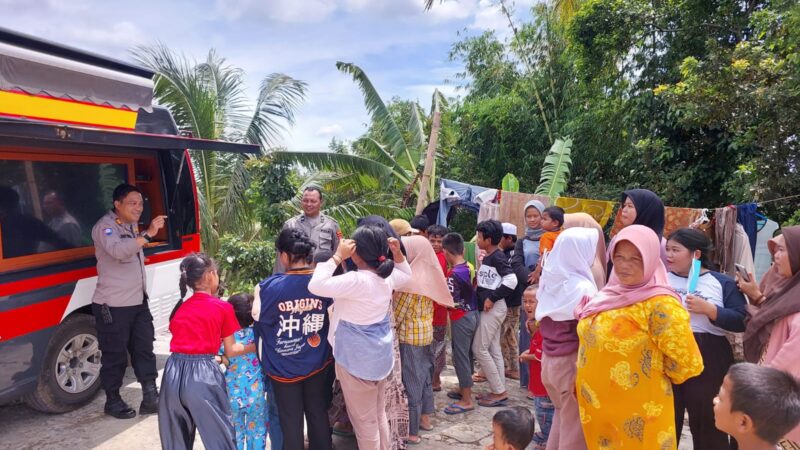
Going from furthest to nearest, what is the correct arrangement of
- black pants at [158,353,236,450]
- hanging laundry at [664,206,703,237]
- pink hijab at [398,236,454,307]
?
hanging laundry at [664,206,703,237] < pink hijab at [398,236,454,307] < black pants at [158,353,236,450]

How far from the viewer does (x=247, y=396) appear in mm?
3137

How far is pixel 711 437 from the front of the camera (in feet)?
9.52

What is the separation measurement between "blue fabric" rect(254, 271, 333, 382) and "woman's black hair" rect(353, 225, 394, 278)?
36 centimetres

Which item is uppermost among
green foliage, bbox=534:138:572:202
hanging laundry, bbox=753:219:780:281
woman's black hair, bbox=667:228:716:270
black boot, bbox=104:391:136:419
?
green foliage, bbox=534:138:572:202

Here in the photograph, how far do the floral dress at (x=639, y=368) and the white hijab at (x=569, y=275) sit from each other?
245 mm

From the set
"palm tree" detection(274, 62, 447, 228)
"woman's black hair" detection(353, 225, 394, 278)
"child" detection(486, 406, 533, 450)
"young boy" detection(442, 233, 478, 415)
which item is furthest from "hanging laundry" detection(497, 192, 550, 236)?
"child" detection(486, 406, 533, 450)

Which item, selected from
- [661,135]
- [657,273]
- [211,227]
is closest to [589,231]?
[657,273]

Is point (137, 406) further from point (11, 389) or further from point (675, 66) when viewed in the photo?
point (675, 66)

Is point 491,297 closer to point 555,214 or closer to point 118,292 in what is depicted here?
point 555,214

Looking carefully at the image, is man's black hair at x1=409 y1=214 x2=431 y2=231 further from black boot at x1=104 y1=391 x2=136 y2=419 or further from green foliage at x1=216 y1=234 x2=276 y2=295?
green foliage at x1=216 y1=234 x2=276 y2=295

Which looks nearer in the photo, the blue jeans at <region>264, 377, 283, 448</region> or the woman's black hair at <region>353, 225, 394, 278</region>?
the woman's black hair at <region>353, 225, 394, 278</region>

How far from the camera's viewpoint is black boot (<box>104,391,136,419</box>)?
4.16 m

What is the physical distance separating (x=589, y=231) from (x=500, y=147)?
30.7 feet

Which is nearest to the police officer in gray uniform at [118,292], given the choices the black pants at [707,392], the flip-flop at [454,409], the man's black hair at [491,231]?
the flip-flop at [454,409]
